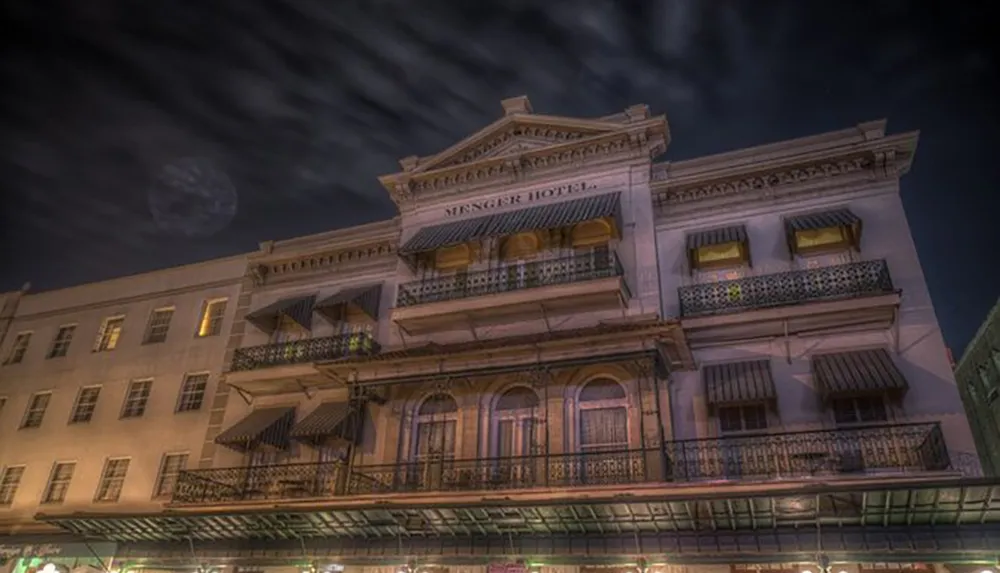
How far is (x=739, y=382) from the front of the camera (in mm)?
16031

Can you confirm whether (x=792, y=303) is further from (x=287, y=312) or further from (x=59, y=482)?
(x=59, y=482)

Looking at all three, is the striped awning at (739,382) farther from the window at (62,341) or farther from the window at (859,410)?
the window at (62,341)

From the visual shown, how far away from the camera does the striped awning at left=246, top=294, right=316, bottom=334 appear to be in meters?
22.0

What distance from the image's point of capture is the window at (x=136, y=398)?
2370 centimetres

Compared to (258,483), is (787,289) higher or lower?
higher

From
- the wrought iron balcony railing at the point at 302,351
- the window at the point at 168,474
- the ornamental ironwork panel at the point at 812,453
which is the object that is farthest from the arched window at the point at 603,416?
the window at the point at 168,474

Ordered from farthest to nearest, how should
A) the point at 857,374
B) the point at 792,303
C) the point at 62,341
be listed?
the point at 62,341
the point at 792,303
the point at 857,374

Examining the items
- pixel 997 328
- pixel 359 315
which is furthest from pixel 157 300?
pixel 997 328

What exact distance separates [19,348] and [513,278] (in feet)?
75.1

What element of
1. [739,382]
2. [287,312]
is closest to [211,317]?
[287,312]

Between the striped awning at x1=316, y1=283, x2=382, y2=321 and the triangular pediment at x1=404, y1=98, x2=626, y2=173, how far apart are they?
460cm

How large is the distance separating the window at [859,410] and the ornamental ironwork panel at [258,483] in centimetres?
1309

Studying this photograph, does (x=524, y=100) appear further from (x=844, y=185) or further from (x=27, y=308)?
(x=27, y=308)

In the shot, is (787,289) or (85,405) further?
(85,405)
